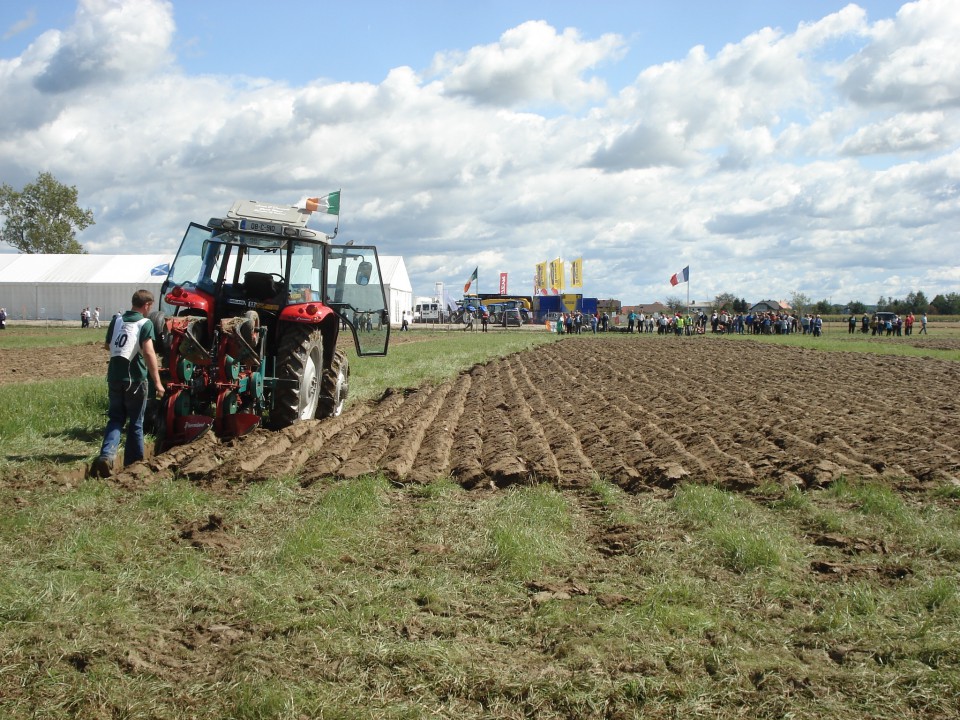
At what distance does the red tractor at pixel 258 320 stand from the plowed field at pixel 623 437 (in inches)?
19.2

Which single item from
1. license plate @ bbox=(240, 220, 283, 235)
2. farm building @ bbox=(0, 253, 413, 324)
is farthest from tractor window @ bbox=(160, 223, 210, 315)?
farm building @ bbox=(0, 253, 413, 324)

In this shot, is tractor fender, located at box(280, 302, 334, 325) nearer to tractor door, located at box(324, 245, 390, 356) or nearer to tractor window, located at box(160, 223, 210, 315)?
tractor door, located at box(324, 245, 390, 356)

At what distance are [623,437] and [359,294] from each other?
11.7 ft

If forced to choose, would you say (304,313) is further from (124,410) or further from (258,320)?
(124,410)

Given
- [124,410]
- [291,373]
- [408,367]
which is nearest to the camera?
[124,410]

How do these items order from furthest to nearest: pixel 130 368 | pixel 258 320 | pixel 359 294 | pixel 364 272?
1. pixel 359 294
2. pixel 364 272
3. pixel 258 320
4. pixel 130 368

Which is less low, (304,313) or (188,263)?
(188,263)

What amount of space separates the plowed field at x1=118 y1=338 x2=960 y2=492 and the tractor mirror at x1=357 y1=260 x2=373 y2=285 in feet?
5.47

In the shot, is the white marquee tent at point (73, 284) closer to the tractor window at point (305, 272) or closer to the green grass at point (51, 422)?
the green grass at point (51, 422)

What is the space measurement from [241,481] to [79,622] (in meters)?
3.02

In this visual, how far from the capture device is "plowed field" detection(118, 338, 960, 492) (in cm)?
714

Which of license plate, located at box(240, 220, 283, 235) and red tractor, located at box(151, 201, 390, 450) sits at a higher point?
license plate, located at box(240, 220, 283, 235)

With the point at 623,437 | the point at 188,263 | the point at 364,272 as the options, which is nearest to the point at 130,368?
the point at 188,263

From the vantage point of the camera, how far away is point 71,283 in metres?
48.2
